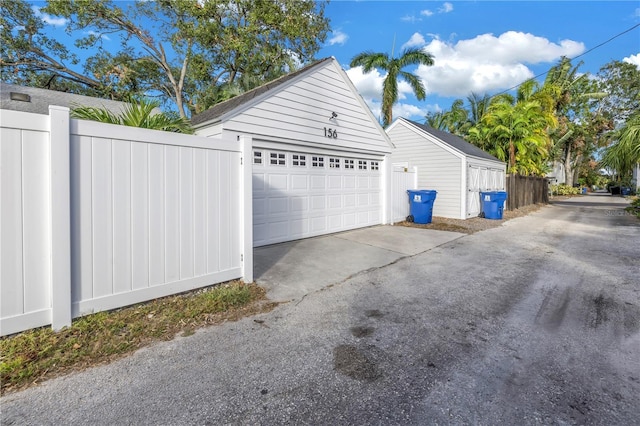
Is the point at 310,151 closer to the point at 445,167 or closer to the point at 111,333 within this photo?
the point at 111,333

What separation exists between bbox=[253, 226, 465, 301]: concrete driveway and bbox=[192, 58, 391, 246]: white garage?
565 mm

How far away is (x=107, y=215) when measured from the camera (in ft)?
10.2

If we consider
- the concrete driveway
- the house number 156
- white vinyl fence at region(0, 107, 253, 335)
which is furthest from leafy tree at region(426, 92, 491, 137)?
white vinyl fence at region(0, 107, 253, 335)

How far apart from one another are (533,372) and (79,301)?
3.89 m

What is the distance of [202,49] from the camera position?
1560cm

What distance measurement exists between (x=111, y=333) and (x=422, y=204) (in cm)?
933

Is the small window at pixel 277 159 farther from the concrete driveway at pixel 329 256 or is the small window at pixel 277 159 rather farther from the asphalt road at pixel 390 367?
the asphalt road at pixel 390 367

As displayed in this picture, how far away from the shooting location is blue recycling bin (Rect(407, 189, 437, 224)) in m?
10.4

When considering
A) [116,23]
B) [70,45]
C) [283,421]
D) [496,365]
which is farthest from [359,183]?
[70,45]

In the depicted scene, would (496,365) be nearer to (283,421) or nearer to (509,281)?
(283,421)

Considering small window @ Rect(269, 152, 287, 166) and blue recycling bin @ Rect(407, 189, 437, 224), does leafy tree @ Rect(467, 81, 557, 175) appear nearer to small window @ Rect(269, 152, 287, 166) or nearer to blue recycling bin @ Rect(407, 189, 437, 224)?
blue recycling bin @ Rect(407, 189, 437, 224)

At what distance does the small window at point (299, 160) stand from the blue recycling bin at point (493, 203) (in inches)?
328

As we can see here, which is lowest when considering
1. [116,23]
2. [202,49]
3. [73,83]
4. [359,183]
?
[359,183]

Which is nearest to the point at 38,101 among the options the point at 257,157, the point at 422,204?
the point at 257,157
